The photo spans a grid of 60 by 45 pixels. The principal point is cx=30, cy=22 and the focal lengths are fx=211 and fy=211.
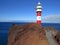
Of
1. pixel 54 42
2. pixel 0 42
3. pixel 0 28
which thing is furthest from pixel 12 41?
pixel 0 28

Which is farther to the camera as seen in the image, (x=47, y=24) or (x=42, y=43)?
(x=47, y=24)

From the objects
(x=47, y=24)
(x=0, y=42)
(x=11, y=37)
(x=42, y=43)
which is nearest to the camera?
(x=42, y=43)

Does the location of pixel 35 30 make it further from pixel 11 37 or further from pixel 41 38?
pixel 11 37

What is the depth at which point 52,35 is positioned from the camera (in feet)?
14.0

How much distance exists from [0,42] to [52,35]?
5075mm

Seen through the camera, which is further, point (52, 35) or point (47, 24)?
point (47, 24)

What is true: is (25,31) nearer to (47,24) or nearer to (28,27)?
(28,27)

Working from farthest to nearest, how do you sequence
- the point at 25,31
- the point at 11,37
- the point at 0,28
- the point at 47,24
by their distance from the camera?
the point at 0,28
the point at 47,24
the point at 11,37
the point at 25,31

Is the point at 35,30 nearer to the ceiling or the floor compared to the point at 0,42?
nearer to the ceiling

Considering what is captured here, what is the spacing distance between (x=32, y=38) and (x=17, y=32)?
→ 0.41 meters

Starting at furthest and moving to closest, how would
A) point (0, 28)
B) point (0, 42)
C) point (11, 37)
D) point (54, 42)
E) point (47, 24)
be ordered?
point (0, 28)
point (0, 42)
point (47, 24)
point (54, 42)
point (11, 37)

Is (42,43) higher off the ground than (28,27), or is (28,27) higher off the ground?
(28,27)

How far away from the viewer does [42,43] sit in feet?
8.91

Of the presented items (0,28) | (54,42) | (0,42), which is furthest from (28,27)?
(0,28)
